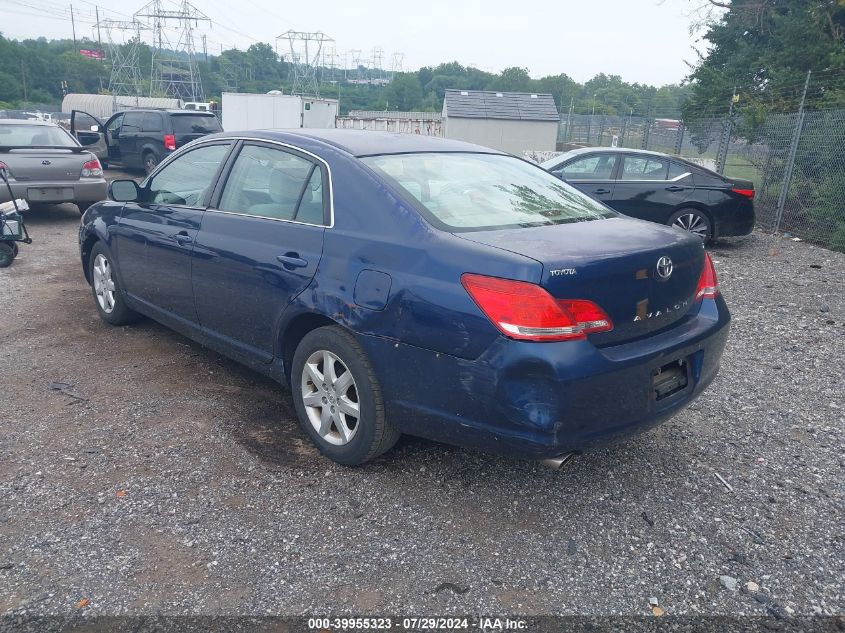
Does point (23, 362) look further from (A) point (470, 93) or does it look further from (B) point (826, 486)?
(A) point (470, 93)

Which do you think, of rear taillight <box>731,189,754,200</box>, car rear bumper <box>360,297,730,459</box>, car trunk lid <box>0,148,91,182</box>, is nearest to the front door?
car rear bumper <box>360,297,730,459</box>

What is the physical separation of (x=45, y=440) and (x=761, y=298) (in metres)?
6.80

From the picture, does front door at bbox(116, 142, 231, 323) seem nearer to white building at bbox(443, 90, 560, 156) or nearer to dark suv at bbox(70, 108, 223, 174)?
dark suv at bbox(70, 108, 223, 174)

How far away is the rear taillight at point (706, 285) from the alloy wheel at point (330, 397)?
180 cm

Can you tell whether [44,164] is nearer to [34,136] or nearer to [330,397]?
[34,136]

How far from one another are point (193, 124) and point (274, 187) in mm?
14209

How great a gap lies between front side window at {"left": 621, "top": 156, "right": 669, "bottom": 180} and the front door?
23.0 feet

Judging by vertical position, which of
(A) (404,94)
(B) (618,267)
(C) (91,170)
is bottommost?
(C) (91,170)

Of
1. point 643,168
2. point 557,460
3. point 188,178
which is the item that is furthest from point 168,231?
point 643,168

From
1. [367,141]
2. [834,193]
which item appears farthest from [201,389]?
[834,193]

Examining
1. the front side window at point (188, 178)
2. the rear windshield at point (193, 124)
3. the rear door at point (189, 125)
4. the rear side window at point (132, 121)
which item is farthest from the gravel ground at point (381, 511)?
the rear side window at point (132, 121)

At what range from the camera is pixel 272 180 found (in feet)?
12.9

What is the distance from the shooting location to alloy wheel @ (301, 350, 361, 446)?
3371mm

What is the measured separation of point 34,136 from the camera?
1023 centimetres
